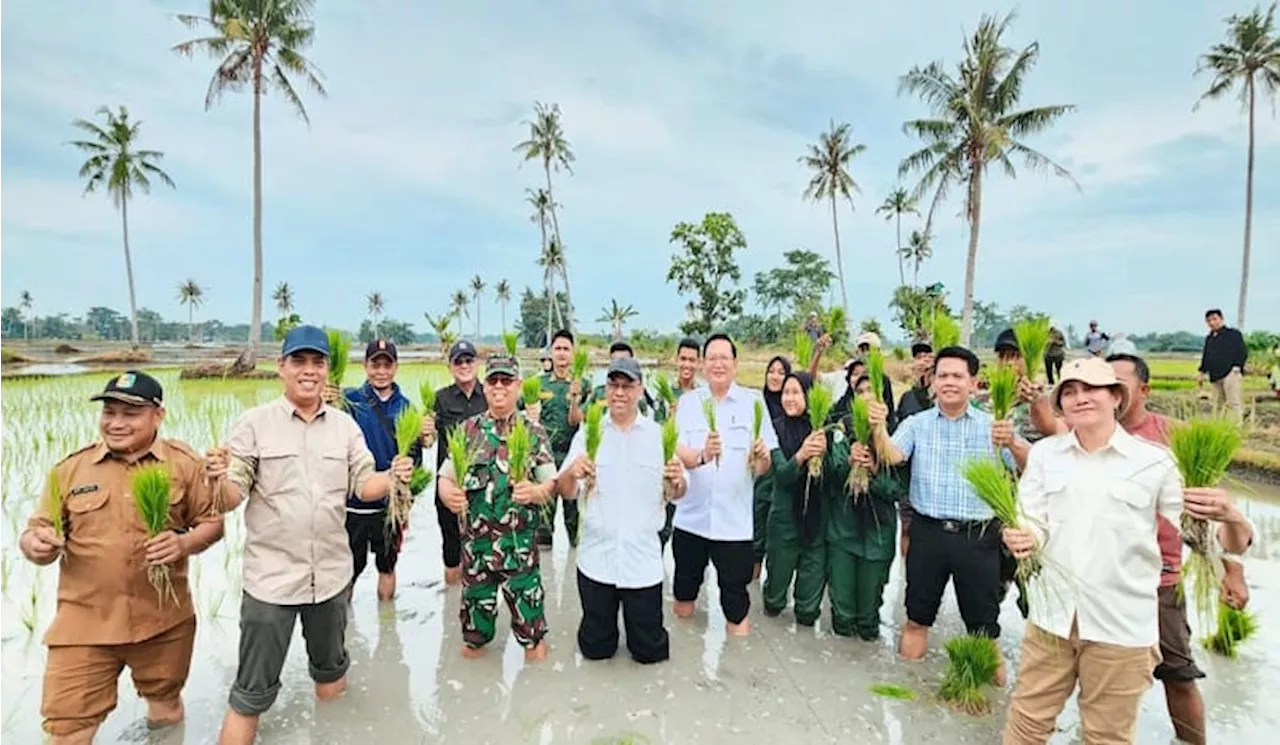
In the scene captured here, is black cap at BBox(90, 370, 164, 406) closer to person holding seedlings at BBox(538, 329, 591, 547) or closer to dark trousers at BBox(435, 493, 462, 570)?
dark trousers at BBox(435, 493, 462, 570)

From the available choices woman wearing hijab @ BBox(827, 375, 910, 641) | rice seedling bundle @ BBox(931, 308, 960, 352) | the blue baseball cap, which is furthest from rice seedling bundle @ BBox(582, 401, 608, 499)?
rice seedling bundle @ BBox(931, 308, 960, 352)

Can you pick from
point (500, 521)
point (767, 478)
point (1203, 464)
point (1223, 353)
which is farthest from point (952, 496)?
point (1223, 353)

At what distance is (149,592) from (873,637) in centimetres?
392

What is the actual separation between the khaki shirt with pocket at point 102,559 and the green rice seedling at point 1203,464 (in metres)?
3.97

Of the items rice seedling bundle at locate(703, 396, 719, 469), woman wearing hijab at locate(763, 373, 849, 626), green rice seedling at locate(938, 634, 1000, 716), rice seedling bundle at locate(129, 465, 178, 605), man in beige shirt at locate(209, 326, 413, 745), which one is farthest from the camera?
woman wearing hijab at locate(763, 373, 849, 626)

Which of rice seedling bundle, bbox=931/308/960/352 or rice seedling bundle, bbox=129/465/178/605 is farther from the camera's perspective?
rice seedling bundle, bbox=931/308/960/352

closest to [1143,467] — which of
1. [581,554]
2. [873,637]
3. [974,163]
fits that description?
[873,637]

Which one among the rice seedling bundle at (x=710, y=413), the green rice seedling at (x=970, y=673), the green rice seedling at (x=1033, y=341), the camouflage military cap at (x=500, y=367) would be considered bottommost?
the green rice seedling at (x=970, y=673)

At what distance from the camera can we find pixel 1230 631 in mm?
3742

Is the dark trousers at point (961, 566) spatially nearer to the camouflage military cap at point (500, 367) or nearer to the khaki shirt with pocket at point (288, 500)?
the camouflage military cap at point (500, 367)

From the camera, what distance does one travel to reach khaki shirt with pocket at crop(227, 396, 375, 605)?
2.74m

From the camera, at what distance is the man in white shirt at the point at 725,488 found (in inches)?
156

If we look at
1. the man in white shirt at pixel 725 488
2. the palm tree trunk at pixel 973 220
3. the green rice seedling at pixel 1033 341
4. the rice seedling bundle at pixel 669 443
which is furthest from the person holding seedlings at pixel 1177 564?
the palm tree trunk at pixel 973 220

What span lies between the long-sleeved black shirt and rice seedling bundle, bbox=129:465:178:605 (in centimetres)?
1253
